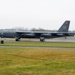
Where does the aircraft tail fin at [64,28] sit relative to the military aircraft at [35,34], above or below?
above

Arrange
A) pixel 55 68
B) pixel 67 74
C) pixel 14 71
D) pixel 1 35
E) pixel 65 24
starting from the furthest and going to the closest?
1. pixel 65 24
2. pixel 1 35
3. pixel 55 68
4. pixel 14 71
5. pixel 67 74

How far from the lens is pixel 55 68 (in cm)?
1923

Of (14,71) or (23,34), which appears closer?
(14,71)

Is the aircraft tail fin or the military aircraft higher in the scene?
the aircraft tail fin

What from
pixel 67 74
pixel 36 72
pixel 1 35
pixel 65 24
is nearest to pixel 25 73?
pixel 36 72

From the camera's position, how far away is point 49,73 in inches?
669

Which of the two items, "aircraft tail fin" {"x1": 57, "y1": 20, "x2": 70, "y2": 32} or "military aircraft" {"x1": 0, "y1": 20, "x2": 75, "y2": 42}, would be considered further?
"aircraft tail fin" {"x1": 57, "y1": 20, "x2": 70, "y2": 32}

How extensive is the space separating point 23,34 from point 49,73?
227 feet

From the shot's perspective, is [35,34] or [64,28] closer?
[35,34]

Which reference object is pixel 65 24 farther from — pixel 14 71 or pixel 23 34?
pixel 14 71

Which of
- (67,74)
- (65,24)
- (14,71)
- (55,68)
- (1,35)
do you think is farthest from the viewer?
(65,24)

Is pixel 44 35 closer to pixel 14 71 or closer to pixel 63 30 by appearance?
pixel 63 30

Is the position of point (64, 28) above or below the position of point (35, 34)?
above

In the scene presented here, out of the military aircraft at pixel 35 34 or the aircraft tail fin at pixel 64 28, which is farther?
the aircraft tail fin at pixel 64 28
